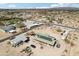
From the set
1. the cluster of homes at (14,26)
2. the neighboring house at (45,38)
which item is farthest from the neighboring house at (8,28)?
the neighboring house at (45,38)

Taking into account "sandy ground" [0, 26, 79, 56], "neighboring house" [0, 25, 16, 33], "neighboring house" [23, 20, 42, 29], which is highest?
"neighboring house" [23, 20, 42, 29]

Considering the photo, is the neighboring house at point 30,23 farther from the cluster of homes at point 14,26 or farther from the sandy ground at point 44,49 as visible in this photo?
the sandy ground at point 44,49

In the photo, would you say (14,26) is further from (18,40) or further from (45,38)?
(45,38)

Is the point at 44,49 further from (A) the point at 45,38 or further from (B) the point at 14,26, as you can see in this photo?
(B) the point at 14,26

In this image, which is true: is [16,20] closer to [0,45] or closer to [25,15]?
[25,15]

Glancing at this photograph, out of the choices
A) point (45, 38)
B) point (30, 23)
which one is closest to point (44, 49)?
point (45, 38)

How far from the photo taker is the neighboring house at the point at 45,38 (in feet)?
3.59

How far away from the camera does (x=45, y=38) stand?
1.10m

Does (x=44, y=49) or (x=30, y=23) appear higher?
(x=30, y=23)

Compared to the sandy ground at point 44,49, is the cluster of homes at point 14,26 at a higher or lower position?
higher

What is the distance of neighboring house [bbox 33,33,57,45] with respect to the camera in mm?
1095

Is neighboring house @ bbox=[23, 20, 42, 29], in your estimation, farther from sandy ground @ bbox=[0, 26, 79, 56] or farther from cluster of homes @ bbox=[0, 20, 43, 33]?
sandy ground @ bbox=[0, 26, 79, 56]

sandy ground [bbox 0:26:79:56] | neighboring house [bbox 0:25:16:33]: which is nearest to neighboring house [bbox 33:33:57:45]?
sandy ground [bbox 0:26:79:56]

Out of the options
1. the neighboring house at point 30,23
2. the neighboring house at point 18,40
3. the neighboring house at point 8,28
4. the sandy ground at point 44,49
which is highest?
the neighboring house at point 30,23
